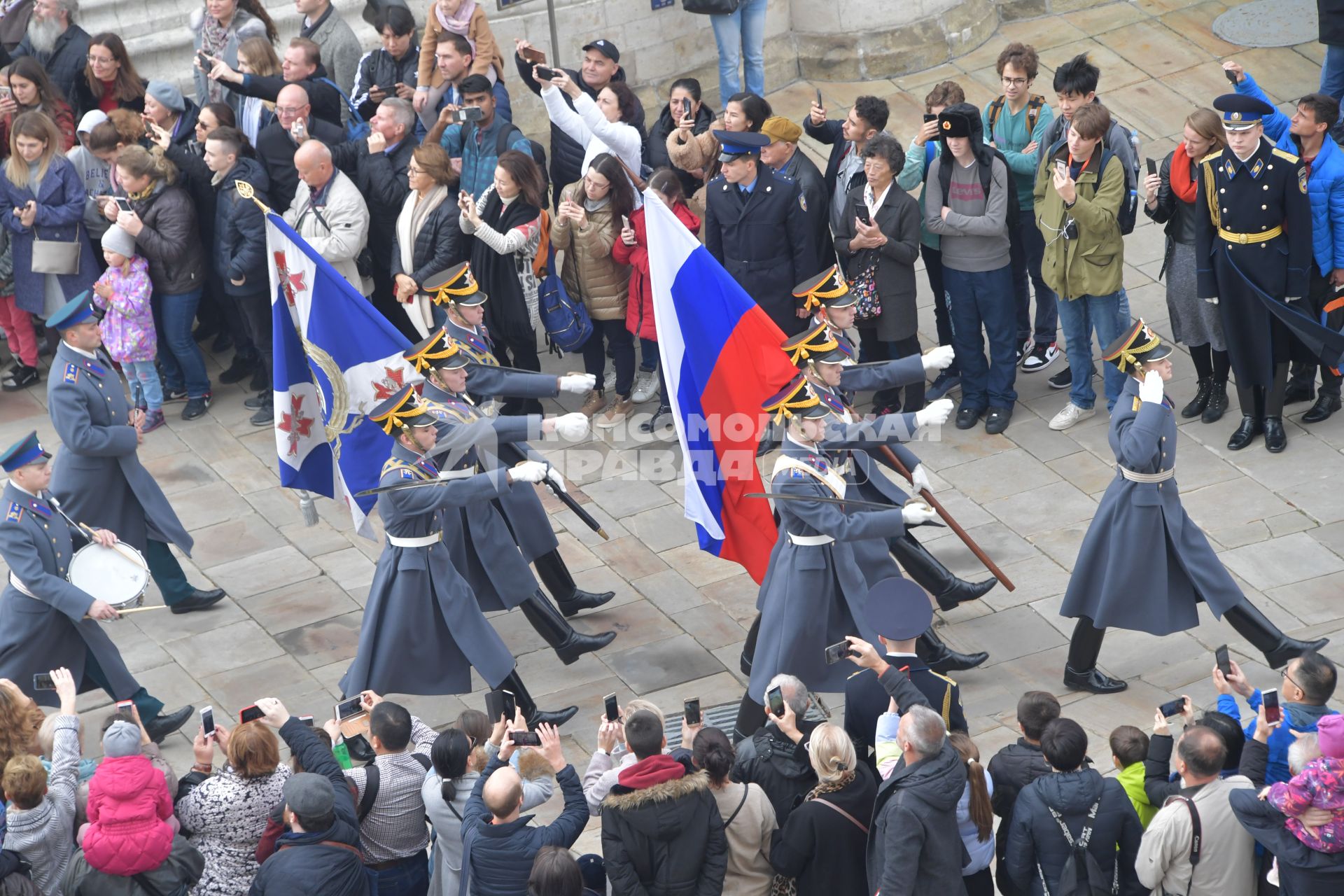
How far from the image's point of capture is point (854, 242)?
1070cm

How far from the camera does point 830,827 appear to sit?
20.8ft

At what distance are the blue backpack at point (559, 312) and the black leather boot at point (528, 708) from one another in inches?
113

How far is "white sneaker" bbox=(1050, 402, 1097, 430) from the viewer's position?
11070mm

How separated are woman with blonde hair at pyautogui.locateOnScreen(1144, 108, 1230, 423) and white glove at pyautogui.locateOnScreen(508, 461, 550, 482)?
4172 mm

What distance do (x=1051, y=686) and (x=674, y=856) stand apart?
10.7 ft

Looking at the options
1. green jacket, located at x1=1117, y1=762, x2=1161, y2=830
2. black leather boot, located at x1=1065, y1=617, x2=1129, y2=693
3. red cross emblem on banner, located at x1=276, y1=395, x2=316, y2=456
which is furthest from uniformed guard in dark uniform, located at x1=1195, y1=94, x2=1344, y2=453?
red cross emblem on banner, located at x1=276, y1=395, x2=316, y2=456

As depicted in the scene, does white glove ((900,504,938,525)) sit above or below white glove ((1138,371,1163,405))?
below

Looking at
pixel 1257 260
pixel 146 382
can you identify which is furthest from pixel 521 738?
pixel 146 382

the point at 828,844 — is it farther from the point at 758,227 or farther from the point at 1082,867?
the point at 758,227

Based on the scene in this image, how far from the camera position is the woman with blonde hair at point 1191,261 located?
406 inches

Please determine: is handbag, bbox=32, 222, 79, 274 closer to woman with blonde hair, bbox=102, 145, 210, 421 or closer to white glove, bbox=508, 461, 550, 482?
woman with blonde hair, bbox=102, 145, 210, 421

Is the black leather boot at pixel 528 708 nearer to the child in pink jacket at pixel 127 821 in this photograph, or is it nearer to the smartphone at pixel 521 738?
the smartphone at pixel 521 738

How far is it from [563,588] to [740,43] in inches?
221

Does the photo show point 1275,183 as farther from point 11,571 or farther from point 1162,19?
point 11,571
